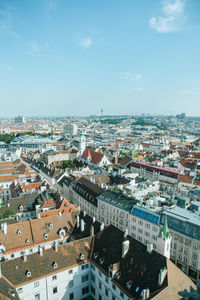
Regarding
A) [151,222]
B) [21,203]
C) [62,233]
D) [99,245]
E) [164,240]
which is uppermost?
[164,240]

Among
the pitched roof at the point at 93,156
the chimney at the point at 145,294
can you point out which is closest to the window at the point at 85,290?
the chimney at the point at 145,294

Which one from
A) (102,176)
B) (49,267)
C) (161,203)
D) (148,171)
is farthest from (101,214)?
(148,171)

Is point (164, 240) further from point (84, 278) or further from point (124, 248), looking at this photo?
point (84, 278)

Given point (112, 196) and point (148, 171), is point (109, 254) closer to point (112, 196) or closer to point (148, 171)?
point (112, 196)

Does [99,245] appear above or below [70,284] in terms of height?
above

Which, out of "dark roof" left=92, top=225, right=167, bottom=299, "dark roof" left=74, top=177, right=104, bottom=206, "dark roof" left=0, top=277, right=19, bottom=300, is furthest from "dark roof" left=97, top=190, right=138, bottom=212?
"dark roof" left=0, top=277, right=19, bottom=300

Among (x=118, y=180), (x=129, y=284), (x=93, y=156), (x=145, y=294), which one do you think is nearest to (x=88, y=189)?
(x=118, y=180)

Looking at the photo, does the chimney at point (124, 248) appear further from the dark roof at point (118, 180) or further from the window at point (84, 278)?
the dark roof at point (118, 180)

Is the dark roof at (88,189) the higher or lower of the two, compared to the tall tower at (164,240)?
lower
